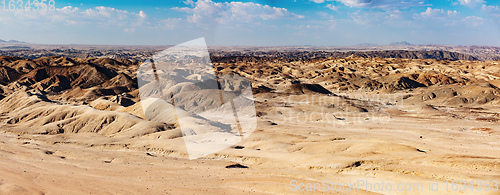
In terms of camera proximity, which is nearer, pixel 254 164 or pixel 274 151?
pixel 254 164

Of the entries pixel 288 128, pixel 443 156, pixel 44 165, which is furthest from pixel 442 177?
pixel 44 165

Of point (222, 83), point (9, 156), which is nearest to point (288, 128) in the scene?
point (9, 156)

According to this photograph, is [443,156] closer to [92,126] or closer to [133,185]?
[133,185]

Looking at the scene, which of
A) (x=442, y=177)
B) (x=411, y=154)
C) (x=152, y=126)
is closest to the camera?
(x=442, y=177)

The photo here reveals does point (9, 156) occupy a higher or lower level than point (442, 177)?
lower

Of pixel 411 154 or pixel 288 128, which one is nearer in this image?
pixel 411 154

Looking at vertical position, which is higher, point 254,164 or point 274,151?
point 274,151

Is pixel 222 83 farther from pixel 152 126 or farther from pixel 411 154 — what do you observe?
pixel 411 154

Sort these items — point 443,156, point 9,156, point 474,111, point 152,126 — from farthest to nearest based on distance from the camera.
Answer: point 474,111 → point 152,126 → point 9,156 → point 443,156

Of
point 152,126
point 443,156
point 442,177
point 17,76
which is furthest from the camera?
point 17,76
